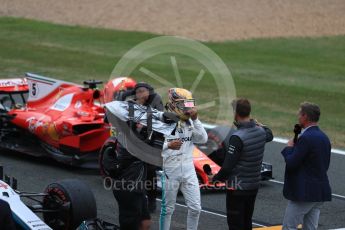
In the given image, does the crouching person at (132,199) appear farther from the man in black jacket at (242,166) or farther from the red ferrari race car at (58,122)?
the red ferrari race car at (58,122)

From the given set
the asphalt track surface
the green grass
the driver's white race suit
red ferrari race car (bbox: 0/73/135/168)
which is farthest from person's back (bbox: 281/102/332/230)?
the green grass

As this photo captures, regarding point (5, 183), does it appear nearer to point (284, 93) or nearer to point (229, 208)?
point (229, 208)

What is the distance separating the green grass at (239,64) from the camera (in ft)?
63.6

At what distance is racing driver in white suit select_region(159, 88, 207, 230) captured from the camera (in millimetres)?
9281

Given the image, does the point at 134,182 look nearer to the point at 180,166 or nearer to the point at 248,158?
the point at 180,166

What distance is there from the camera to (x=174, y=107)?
9.35 metres

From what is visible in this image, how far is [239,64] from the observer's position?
25.3m

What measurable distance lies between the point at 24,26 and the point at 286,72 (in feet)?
38.2

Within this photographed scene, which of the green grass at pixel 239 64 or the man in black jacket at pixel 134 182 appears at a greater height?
the green grass at pixel 239 64

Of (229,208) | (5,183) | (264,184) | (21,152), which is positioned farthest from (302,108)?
(21,152)

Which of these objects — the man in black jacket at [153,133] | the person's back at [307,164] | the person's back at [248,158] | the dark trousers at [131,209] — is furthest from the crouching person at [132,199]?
the person's back at [307,164]

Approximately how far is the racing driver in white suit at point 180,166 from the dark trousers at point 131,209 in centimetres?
38

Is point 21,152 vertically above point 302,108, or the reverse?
point 302,108

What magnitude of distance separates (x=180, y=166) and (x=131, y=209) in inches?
28.6
